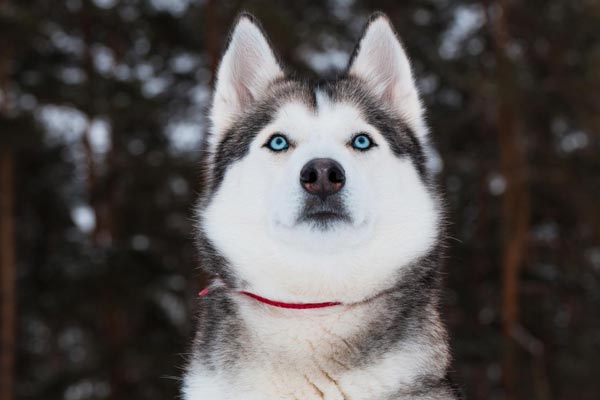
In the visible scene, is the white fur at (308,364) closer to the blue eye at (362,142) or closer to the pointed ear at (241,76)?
the blue eye at (362,142)

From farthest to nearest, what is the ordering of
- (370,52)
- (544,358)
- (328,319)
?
1. (544,358)
2. (370,52)
3. (328,319)

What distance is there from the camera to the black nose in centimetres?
356

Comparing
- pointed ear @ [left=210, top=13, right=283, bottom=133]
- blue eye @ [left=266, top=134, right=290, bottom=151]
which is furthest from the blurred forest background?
blue eye @ [left=266, top=134, right=290, bottom=151]

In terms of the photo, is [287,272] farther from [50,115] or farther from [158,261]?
[50,115]

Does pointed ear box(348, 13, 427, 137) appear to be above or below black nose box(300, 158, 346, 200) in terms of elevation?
above

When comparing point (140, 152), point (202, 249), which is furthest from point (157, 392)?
point (202, 249)

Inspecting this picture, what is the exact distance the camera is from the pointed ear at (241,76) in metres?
4.32

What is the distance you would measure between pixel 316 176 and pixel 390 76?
1.14m

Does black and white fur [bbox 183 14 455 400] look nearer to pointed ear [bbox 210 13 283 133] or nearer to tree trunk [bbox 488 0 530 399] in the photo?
pointed ear [bbox 210 13 283 133]

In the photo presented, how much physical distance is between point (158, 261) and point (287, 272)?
10062mm

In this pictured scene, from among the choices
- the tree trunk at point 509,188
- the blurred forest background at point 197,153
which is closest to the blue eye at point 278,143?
the blurred forest background at point 197,153

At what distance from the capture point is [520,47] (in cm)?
1467

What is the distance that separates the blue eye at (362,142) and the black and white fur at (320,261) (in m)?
0.03

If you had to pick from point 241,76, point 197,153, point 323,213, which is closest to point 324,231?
point 323,213
